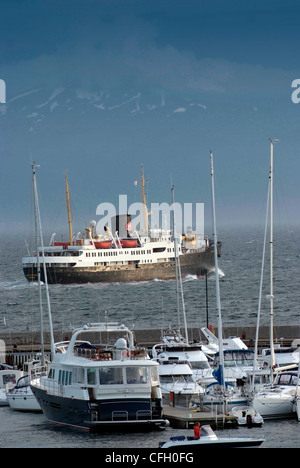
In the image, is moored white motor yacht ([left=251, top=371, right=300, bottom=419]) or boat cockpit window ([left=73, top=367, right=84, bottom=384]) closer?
boat cockpit window ([left=73, top=367, right=84, bottom=384])

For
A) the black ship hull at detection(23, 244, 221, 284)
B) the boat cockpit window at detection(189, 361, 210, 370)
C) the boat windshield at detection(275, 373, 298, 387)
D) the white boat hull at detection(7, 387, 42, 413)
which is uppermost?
the black ship hull at detection(23, 244, 221, 284)

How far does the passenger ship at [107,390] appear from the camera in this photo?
1055 inches

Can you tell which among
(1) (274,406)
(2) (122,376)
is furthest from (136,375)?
(1) (274,406)

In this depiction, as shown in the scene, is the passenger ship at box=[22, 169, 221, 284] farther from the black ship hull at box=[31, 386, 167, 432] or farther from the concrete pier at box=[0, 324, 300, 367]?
the black ship hull at box=[31, 386, 167, 432]

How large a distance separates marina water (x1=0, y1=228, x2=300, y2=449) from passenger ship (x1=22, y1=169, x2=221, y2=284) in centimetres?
191

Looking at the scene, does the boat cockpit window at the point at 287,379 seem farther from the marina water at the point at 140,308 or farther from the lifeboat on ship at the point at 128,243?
the lifeboat on ship at the point at 128,243

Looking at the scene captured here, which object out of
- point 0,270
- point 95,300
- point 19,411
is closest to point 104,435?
point 19,411

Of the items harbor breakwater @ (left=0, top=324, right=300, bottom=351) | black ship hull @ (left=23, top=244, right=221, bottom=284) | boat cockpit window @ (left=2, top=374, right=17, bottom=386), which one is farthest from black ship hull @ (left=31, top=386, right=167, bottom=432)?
black ship hull @ (left=23, top=244, right=221, bottom=284)

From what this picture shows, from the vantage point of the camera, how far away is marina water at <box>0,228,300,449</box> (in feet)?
87.9

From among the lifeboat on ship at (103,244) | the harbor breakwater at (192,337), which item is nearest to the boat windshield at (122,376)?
the harbor breakwater at (192,337)

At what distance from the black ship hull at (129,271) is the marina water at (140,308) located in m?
1.52

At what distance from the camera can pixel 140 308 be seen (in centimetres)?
7931
